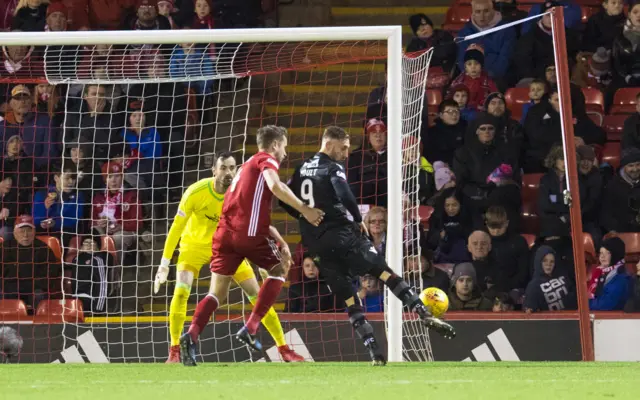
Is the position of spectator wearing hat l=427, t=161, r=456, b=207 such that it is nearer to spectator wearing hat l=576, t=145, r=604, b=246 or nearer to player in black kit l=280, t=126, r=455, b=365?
spectator wearing hat l=576, t=145, r=604, b=246

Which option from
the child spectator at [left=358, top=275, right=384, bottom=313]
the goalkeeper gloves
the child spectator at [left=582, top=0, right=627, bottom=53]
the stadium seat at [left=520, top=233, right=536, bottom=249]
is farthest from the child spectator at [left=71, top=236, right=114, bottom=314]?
the child spectator at [left=582, top=0, right=627, bottom=53]

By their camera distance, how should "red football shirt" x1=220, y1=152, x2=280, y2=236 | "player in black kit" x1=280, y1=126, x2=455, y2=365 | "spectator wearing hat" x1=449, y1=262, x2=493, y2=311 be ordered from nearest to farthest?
"player in black kit" x1=280, y1=126, x2=455, y2=365
"red football shirt" x1=220, y1=152, x2=280, y2=236
"spectator wearing hat" x1=449, y1=262, x2=493, y2=311

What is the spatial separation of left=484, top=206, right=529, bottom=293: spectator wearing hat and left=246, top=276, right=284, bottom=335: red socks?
313 cm

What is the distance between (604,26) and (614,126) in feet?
3.70

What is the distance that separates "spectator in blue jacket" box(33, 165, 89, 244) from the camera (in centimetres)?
1282

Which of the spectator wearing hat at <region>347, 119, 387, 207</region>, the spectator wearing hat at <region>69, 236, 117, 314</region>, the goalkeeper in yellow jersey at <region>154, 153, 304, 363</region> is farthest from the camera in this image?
the spectator wearing hat at <region>347, 119, 387, 207</region>

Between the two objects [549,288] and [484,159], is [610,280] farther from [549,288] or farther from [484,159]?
[484,159]

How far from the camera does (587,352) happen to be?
10.5m

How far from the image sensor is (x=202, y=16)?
1518 cm

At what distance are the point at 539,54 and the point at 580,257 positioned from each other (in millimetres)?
4899

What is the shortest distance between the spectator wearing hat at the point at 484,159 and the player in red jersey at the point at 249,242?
4060 millimetres

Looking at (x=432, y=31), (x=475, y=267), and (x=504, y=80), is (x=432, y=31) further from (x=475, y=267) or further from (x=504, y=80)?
(x=475, y=267)

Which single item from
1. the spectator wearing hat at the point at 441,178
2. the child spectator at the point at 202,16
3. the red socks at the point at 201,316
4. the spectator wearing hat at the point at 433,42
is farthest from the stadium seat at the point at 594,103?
the red socks at the point at 201,316

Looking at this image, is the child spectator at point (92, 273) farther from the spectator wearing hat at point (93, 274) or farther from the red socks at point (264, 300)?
the red socks at point (264, 300)
